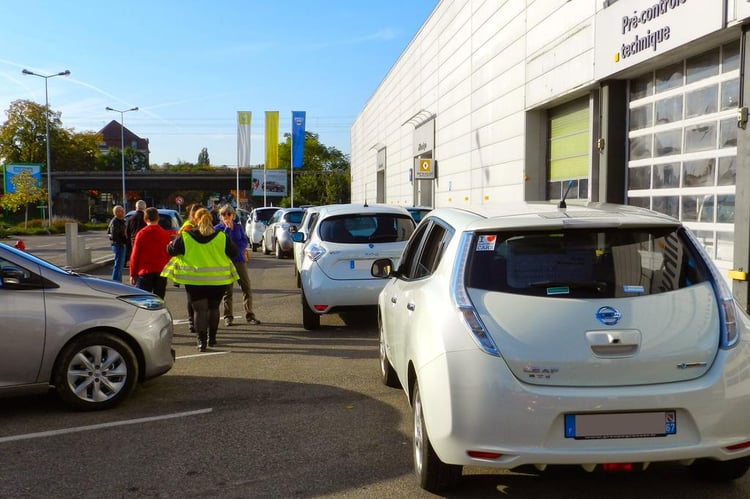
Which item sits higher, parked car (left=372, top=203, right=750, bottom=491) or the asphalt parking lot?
parked car (left=372, top=203, right=750, bottom=491)

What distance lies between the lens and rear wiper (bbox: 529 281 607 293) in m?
3.58

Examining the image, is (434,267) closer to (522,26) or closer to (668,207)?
(668,207)

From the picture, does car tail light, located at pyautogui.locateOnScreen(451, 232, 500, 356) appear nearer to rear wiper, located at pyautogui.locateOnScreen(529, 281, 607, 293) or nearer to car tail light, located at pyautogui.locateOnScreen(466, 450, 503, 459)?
rear wiper, located at pyautogui.locateOnScreen(529, 281, 607, 293)

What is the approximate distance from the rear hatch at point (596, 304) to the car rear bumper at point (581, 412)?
0.22 feet

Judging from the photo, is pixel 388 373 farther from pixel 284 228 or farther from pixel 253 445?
pixel 284 228

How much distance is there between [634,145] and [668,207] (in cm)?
173

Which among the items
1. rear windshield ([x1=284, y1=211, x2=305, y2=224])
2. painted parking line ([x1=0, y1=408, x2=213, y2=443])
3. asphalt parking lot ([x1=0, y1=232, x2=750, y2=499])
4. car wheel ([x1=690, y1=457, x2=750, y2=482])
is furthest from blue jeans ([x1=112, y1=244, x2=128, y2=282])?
car wheel ([x1=690, y1=457, x2=750, y2=482])

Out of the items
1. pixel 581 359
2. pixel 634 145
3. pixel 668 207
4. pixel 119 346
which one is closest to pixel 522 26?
pixel 634 145

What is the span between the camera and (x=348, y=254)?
8.92m

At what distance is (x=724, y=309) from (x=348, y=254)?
5.78 metres

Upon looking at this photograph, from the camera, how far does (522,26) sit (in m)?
→ 17.1

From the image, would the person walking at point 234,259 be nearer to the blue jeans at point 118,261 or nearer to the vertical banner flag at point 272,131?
the blue jeans at point 118,261

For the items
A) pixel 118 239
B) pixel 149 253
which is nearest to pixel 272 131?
pixel 118 239

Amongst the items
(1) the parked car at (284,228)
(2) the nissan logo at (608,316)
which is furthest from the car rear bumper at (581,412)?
(1) the parked car at (284,228)
